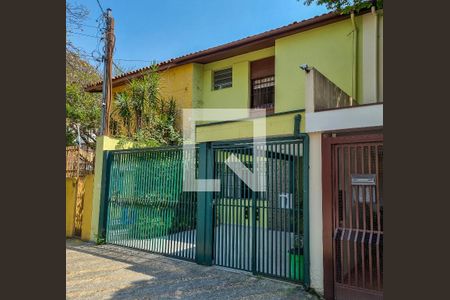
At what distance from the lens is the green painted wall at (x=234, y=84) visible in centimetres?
1237

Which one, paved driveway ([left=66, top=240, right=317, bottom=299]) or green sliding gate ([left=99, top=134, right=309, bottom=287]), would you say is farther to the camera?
green sliding gate ([left=99, top=134, right=309, bottom=287])

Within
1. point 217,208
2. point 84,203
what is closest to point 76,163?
point 84,203

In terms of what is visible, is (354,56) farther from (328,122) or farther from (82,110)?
(82,110)

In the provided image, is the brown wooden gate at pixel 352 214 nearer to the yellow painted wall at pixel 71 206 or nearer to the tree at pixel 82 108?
the yellow painted wall at pixel 71 206

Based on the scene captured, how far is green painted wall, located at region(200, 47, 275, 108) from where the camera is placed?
1237 cm

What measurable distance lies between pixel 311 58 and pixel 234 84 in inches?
132

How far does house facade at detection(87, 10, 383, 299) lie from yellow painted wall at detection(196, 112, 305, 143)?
0.8 inches

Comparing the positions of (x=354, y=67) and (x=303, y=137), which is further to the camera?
(x=354, y=67)

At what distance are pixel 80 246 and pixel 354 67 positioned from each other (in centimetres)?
911

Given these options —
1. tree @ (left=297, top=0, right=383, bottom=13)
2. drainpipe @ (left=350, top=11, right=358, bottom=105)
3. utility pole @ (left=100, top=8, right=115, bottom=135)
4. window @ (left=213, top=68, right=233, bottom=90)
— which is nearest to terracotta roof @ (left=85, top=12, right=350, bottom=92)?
drainpipe @ (left=350, top=11, right=358, bottom=105)

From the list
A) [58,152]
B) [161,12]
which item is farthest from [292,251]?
[161,12]

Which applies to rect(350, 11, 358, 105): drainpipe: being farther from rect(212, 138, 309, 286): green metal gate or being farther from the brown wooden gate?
the brown wooden gate

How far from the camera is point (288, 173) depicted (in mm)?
6066

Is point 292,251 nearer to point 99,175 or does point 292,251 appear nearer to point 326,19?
point 99,175
